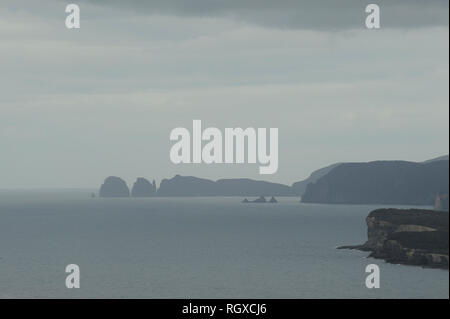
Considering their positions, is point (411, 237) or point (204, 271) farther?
point (204, 271)

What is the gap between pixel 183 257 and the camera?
467 ft

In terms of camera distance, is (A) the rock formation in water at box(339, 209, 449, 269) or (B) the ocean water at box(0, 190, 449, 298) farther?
(A) the rock formation in water at box(339, 209, 449, 269)

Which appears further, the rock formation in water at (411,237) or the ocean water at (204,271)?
the rock formation in water at (411,237)

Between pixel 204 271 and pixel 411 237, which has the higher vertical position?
pixel 411 237

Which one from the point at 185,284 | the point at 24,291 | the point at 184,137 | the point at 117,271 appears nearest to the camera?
the point at 184,137

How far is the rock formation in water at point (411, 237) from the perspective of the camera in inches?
4306

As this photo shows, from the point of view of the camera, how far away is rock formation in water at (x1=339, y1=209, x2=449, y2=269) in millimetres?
109375

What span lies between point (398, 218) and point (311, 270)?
2064 cm

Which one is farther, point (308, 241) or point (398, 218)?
point (308, 241)

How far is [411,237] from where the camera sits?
118 m
